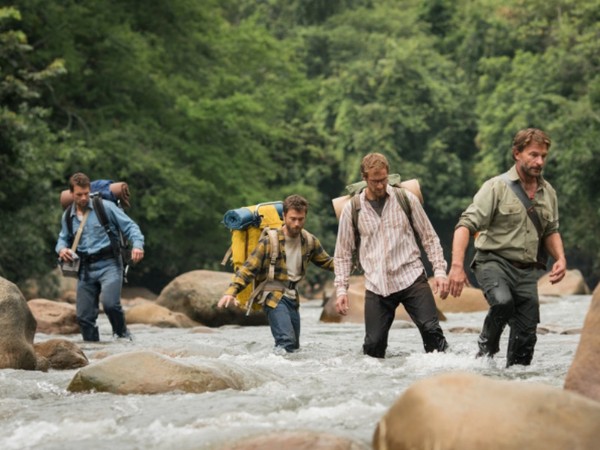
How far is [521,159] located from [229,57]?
33248 mm

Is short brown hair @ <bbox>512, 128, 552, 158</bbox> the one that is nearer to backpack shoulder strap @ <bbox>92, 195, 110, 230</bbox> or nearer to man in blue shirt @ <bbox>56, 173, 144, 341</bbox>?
man in blue shirt @ <bbox>56, 173, 144, 341</bbox>

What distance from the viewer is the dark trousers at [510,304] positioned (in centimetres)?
898

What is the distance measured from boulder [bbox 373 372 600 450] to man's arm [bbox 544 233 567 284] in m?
3.07

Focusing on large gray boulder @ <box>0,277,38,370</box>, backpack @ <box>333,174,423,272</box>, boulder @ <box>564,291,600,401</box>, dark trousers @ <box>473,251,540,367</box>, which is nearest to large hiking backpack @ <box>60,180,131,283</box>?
large gray boulder @ <box>0,277,38,370</box>

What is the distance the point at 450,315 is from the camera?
21.2 metres

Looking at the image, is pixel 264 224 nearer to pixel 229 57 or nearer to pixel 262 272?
pixel 262 272

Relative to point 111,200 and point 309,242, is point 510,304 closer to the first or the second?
point 309,242

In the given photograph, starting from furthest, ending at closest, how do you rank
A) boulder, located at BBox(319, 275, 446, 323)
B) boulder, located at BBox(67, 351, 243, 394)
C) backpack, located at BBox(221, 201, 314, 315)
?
boulder, located at BBox(319, 275, 446, 323)
backpack, located at BBox(221, 201, 314, 315)
boulder, located at BBox(67, 351, 243, 394)

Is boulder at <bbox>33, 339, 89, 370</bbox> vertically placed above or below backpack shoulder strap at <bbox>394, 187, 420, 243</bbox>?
below

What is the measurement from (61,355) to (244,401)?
133 inches

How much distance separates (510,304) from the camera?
8.98 m

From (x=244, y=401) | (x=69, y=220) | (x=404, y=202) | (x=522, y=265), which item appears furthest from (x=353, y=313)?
(x=244, y=401)

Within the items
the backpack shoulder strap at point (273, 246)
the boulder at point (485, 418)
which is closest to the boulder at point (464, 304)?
the backpack shoulder strap at point (273, 246)

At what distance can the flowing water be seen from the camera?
6758mm
